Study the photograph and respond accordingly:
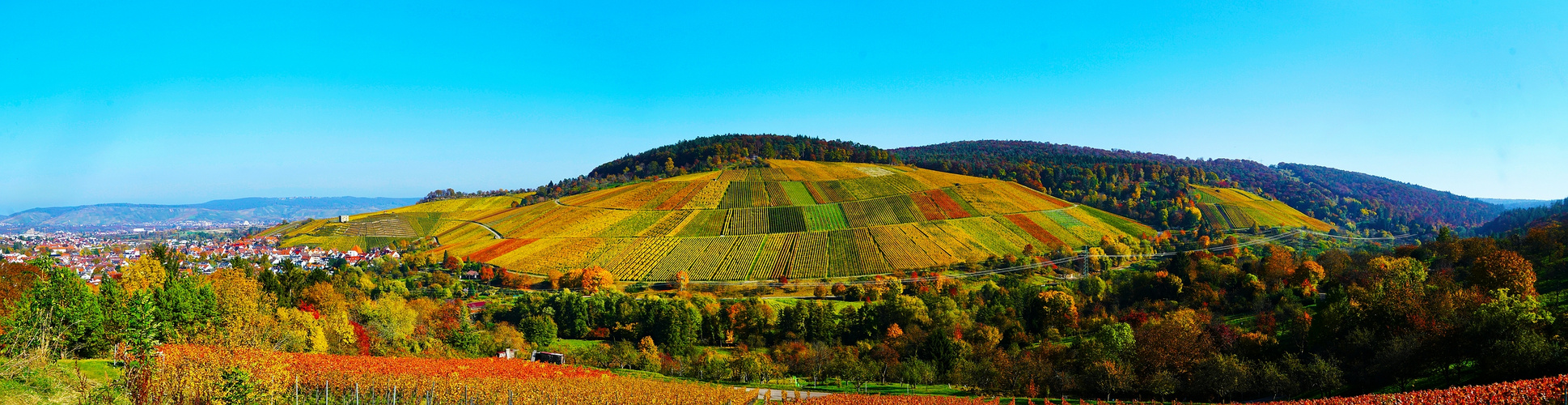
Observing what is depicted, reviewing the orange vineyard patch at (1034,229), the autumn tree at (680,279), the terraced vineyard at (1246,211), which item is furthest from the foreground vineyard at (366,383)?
the terraced vineyard at (1246,211)

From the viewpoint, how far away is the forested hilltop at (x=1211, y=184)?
122000mm

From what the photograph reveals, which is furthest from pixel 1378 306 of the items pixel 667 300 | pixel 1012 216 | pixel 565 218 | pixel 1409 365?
pixel 565 218

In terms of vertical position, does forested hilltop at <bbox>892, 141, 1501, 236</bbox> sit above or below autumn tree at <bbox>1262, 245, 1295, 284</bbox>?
above

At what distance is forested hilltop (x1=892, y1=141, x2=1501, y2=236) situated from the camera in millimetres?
122000

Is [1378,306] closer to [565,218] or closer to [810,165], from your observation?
[565,218]

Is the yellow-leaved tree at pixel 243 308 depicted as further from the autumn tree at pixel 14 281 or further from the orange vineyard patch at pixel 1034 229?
the orange vineyard patch at pixel 1034 229

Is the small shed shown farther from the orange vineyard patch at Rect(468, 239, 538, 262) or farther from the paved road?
the orange vineyard patch at Rect(468, 239, 538, 262)

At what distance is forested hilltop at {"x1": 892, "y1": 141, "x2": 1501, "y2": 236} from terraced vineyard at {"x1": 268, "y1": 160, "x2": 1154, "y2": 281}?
9.94m

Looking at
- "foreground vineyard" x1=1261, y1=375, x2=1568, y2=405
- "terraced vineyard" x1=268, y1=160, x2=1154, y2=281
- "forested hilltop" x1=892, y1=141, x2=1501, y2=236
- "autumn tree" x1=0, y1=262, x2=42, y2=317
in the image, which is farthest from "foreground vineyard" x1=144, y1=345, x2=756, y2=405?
"forested hilltop" x1=892, y1=141, x2=1501, y2=236

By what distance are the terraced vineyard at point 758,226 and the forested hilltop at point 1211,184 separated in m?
9.94

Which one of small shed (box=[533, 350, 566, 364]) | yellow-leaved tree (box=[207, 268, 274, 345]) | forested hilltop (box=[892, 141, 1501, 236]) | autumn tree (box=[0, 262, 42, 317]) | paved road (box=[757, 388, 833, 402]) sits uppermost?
forested hilltop (box=[892, 141, 1501, 236])

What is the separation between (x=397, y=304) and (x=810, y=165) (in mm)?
90103

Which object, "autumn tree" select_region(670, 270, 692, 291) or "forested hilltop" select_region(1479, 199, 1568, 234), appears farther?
"forested hilltop" select_region(1479, 199, 1568, 234)

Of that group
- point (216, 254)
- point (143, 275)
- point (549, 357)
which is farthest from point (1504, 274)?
point (216, 254)
